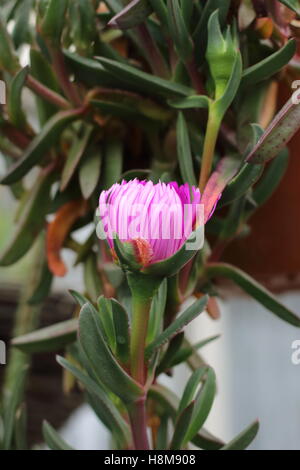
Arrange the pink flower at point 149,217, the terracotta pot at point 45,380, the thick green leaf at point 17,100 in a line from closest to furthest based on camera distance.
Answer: the pink flower at point 149,217 < the thick green leaf at point 17,100 < the terracotta pot at point 45,380

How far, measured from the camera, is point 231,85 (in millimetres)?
264

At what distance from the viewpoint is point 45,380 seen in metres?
0.59

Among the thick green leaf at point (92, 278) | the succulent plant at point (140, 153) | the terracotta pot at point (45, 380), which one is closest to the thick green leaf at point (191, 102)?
the succulent plant at point (140, 153)

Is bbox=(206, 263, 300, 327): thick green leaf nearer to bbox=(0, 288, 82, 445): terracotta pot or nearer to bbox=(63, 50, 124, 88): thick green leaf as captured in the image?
bbox=(63, 50, 124, 88): thick green leaf

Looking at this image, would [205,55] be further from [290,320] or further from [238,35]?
[290,320]

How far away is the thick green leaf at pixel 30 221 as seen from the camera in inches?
14.4

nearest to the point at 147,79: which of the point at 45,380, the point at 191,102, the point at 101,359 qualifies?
the point at 191,102

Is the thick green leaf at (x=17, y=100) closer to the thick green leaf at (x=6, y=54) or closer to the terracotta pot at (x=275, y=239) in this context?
the thick green leaf at (x=6, y=54)

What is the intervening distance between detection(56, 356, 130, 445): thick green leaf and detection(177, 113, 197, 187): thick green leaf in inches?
3.4

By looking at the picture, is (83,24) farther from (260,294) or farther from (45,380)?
(45,380)

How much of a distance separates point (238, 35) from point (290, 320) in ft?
0.42

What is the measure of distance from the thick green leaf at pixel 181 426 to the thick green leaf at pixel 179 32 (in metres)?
0.14

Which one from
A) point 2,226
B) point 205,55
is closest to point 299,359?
point 205,55

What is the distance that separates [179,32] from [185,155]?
Answer: 50 millimetres
